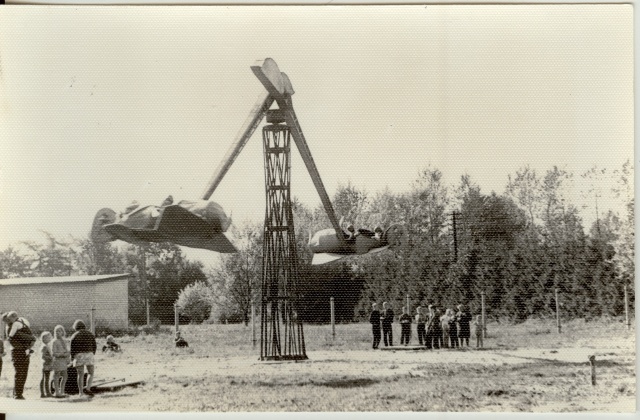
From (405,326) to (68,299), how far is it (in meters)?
3.88

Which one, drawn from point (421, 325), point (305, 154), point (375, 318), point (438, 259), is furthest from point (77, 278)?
point (438, 259)

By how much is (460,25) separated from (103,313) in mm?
5198

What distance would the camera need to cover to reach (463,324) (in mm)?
12328

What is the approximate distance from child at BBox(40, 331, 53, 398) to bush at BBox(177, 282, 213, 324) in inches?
60.1

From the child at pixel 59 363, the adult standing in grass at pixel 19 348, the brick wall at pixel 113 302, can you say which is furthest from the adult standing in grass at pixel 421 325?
the adult standing in grass at pixel 19 348

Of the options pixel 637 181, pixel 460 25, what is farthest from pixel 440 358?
pixel 460 25

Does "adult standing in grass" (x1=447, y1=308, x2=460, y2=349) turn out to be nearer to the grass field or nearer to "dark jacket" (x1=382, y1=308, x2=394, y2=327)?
the grass field

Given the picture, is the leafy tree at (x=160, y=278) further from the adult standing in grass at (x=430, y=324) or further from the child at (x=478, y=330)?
the child at (x=478, y=330)

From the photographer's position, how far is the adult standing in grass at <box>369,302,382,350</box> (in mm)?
12281

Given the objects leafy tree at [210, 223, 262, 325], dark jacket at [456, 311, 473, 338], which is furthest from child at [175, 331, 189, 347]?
dark jacket at [456, 311, 473, 338]

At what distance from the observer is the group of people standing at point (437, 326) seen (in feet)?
40.3

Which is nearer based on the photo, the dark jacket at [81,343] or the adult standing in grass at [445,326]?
the dark jacket at [81,343]

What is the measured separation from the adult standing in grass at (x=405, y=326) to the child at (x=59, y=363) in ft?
12.5

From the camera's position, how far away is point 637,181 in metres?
11.9
